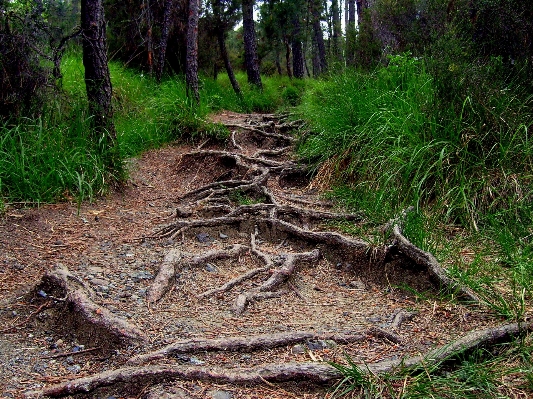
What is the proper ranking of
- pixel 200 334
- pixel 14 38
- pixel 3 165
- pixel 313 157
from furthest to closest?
pixel 313 157
pixel 14 38
pixel 3 165
pixel 200 334

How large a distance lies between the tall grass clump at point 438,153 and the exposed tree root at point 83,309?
2424 mm

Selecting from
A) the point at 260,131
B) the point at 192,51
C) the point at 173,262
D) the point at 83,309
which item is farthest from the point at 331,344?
the point at 192,51

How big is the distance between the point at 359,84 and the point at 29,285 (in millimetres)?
4729

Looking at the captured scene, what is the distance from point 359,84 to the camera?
21.9 feet

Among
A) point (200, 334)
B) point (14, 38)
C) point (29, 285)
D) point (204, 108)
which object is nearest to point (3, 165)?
point (14, 38)

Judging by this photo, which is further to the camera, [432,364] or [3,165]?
[3,165]

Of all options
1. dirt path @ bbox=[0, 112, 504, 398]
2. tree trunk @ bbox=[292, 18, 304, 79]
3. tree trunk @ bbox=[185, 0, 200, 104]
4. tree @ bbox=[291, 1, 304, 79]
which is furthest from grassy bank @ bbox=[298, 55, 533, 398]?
tree trunk @ bbox=[292, 18, 304, 79]

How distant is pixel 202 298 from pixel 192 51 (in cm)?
655

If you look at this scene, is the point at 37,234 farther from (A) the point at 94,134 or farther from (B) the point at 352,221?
(B) the point at 352,221

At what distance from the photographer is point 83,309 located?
2.78 m

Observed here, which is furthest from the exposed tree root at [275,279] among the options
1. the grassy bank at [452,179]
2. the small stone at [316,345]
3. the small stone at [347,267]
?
the small stone at [316,345]

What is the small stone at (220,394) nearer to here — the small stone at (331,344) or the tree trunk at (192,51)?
the small stone at (331,344)

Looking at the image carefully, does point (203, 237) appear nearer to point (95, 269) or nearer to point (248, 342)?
point (95, 269)

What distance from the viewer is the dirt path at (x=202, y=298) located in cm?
239
